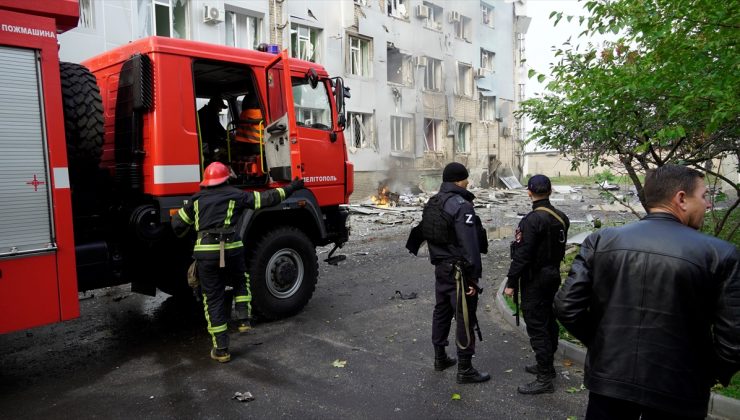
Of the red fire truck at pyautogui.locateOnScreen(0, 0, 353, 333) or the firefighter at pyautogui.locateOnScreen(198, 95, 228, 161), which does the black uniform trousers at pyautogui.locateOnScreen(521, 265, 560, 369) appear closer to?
the red fire truck at pyautogui.locateOnScreen(0, 0, 353, 333)

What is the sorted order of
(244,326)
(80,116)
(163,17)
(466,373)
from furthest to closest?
(163,17)
(244,326)
(80,116)
(466,373)

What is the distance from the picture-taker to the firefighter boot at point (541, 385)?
4078 mm

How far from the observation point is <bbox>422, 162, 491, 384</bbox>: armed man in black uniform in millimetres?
4176

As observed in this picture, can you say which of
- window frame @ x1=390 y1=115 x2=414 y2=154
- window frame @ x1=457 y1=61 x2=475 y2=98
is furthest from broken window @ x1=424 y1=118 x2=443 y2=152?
window frame @ x1=457 y1=61 x2=475 y2=98

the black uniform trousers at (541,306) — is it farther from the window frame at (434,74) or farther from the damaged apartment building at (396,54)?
the window frame at (434,74)

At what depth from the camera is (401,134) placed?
80.0 feet

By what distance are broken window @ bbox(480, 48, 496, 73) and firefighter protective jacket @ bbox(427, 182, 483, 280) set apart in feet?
91.8

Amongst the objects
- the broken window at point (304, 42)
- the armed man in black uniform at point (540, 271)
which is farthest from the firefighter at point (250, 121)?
the broken window at point (304, 42)

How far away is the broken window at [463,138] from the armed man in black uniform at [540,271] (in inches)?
975

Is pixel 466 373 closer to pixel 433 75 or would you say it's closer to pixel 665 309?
pixel 665 309

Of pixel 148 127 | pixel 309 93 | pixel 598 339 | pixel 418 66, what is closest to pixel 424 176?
pixel 418 66

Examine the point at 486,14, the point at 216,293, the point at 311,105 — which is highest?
the point at 486,14

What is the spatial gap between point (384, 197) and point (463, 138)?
10.1 m

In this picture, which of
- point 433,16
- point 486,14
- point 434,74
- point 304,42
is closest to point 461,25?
point 433,16
